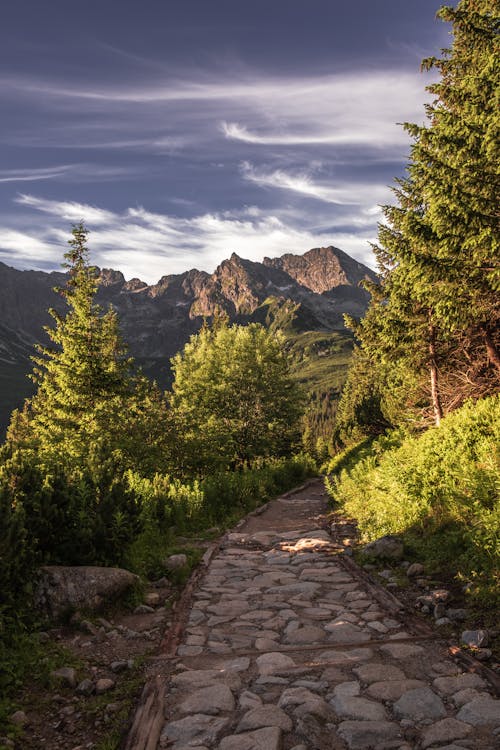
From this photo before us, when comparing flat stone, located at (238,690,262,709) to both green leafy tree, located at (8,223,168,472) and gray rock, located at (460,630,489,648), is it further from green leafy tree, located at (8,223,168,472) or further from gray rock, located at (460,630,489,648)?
green leafy tree, located at (8,223,168,472)

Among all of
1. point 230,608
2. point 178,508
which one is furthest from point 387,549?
point 178,508

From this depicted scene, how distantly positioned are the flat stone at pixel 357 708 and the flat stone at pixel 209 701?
88 cm

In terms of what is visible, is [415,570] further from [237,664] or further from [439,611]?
[237,664]

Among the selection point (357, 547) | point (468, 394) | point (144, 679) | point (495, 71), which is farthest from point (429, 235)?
point (144, 679)

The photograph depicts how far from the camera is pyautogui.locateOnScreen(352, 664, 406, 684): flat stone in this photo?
4.23 m

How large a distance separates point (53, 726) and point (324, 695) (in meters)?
2.26

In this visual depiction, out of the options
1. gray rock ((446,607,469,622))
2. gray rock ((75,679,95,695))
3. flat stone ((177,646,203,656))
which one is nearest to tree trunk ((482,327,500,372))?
gray rock ((446,607,469,622))

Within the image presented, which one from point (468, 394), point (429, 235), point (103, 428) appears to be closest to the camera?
point (429, 235)

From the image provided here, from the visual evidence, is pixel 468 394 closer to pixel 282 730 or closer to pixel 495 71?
pixel 495 71

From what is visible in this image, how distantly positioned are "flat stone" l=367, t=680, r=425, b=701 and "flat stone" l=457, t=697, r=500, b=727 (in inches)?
18.9

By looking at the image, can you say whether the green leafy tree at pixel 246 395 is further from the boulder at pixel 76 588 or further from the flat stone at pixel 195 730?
the flat stone at pixel 195 730

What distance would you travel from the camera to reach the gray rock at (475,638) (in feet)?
15.1

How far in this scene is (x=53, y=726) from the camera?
384cm

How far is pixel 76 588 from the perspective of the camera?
19.6ft
